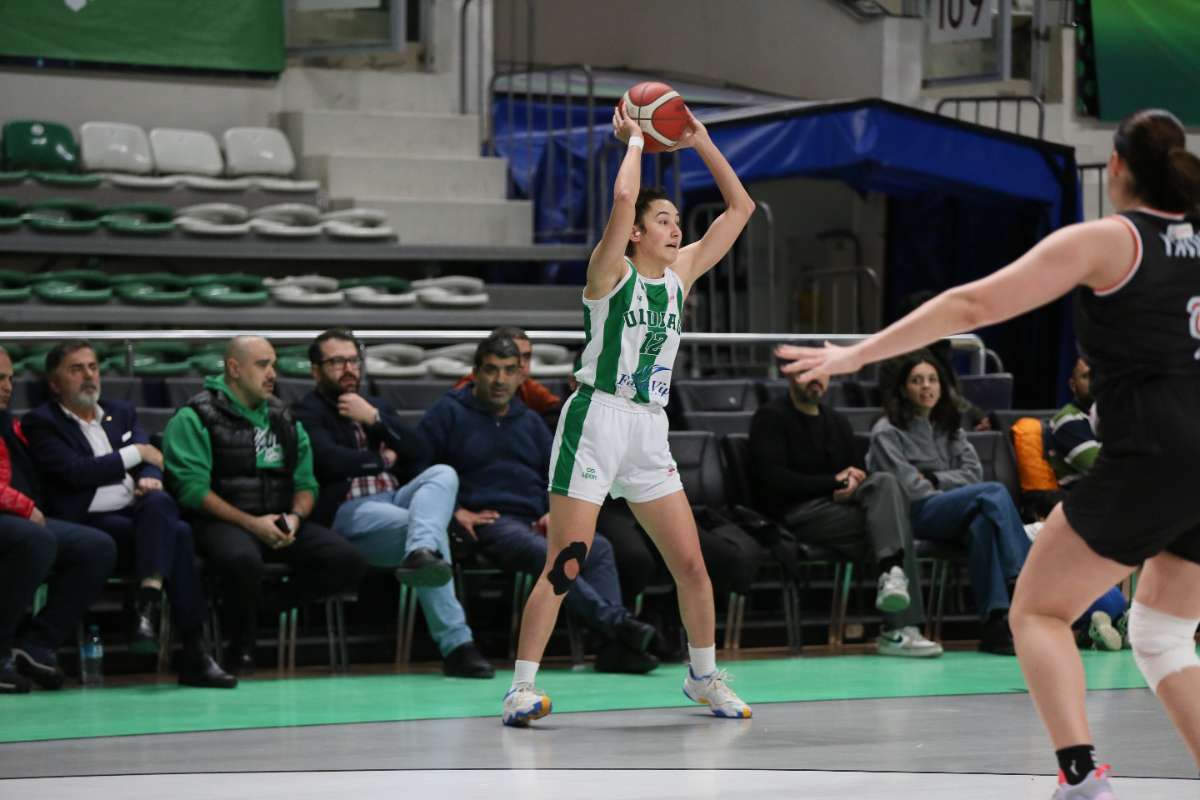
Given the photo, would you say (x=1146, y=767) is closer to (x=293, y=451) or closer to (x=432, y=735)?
(x=432, y=735)

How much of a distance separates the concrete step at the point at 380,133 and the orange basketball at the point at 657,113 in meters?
7.02

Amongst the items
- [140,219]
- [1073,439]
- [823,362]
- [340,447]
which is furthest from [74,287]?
[823,362]

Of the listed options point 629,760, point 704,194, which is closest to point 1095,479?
point 629,760

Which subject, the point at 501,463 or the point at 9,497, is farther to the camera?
the point at 501,463

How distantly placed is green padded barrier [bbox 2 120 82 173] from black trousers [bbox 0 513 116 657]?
5.39m

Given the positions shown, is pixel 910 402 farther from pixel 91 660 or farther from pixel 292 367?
pixel 91 660

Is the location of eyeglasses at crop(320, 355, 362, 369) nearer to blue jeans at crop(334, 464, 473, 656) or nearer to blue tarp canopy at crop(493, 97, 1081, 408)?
blue jeans at crop(334, 464, 473, 656)

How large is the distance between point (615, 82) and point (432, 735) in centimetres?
1112

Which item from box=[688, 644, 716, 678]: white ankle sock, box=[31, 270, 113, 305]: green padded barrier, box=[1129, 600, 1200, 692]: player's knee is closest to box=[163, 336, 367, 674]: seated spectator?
box=[688, 644, 716, 678]: white ankle sock

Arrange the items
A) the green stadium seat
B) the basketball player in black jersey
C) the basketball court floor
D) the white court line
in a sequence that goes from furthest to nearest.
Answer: the green stadium seat → the basketball court floor → the white court line → the basketball player in black jersey

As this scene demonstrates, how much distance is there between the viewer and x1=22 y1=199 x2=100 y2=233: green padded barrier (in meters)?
11.1

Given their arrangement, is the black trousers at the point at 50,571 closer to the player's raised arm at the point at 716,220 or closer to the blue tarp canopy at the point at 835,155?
the player's raised arm at the point at 716,220

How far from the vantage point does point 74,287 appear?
36.0 feet

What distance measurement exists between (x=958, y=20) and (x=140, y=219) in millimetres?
6884
